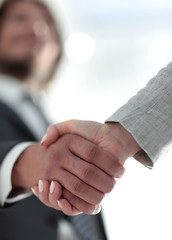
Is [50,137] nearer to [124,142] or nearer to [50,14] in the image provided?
[124,142]

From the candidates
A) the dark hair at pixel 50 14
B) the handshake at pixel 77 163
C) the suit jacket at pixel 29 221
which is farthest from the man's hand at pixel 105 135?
the dark hair at pixel 50 14

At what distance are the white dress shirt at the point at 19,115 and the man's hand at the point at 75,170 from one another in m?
0.03

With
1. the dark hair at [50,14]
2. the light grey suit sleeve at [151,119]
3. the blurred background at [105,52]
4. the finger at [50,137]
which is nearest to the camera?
the light grey suit sleeve at [151,119]

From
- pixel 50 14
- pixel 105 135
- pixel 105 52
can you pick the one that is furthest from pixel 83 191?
pixel 105 52

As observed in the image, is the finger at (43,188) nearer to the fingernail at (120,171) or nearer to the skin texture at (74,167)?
the skin texture at (74,167)

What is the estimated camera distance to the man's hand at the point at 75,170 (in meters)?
0.60

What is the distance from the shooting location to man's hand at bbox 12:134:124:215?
0.60 meters

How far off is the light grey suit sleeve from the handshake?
0.10ft

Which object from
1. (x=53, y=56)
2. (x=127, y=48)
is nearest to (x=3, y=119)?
(x=53, y=56)

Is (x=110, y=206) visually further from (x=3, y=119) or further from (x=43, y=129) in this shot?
(x=3, y=119)

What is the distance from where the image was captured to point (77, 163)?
616mm

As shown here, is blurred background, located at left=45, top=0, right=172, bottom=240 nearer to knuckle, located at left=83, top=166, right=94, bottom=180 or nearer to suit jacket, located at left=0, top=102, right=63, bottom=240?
suit jacket, located at left=0, top=102, right=63, bottom=240

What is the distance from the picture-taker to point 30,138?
1.06 m

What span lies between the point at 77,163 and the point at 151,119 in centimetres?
16
